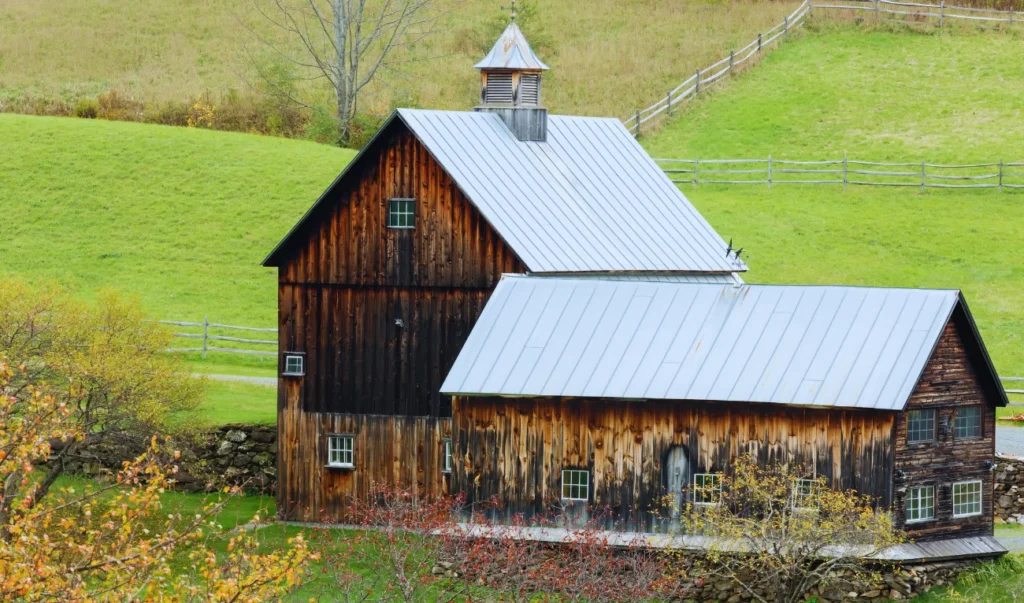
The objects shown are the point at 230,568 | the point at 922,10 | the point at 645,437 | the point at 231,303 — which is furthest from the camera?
the point at 922,10

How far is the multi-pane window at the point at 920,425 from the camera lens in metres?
28.4

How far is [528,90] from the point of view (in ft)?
124

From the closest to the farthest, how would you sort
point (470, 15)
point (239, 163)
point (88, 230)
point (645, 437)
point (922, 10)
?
point (645, 437) → point (88, 230) → point (239, 163) → point (922, 10) → point (470, 15)

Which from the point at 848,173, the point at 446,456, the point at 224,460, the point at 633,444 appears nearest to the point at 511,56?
the point at 446,456

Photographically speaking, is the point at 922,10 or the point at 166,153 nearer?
the point at 166,153

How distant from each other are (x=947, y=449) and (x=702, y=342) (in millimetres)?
4642

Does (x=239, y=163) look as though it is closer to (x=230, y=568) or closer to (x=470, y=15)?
(x=470, y=15)

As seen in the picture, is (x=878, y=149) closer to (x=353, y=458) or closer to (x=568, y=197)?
(x=568, y=197)

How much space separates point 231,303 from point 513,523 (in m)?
24.8

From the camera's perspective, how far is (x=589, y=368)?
30.3 m

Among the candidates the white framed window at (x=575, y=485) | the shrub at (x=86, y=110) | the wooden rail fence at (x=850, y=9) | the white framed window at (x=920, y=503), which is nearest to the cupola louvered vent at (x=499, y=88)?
the white framed window at (x=575, y=485)

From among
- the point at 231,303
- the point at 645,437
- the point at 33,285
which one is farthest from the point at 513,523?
the point at 33,285

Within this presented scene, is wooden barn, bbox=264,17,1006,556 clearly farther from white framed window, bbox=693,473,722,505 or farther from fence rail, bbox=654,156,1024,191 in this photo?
fence rail, bbox=654,156,1024,191

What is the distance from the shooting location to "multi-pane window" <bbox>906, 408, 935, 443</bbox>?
2841 cm
